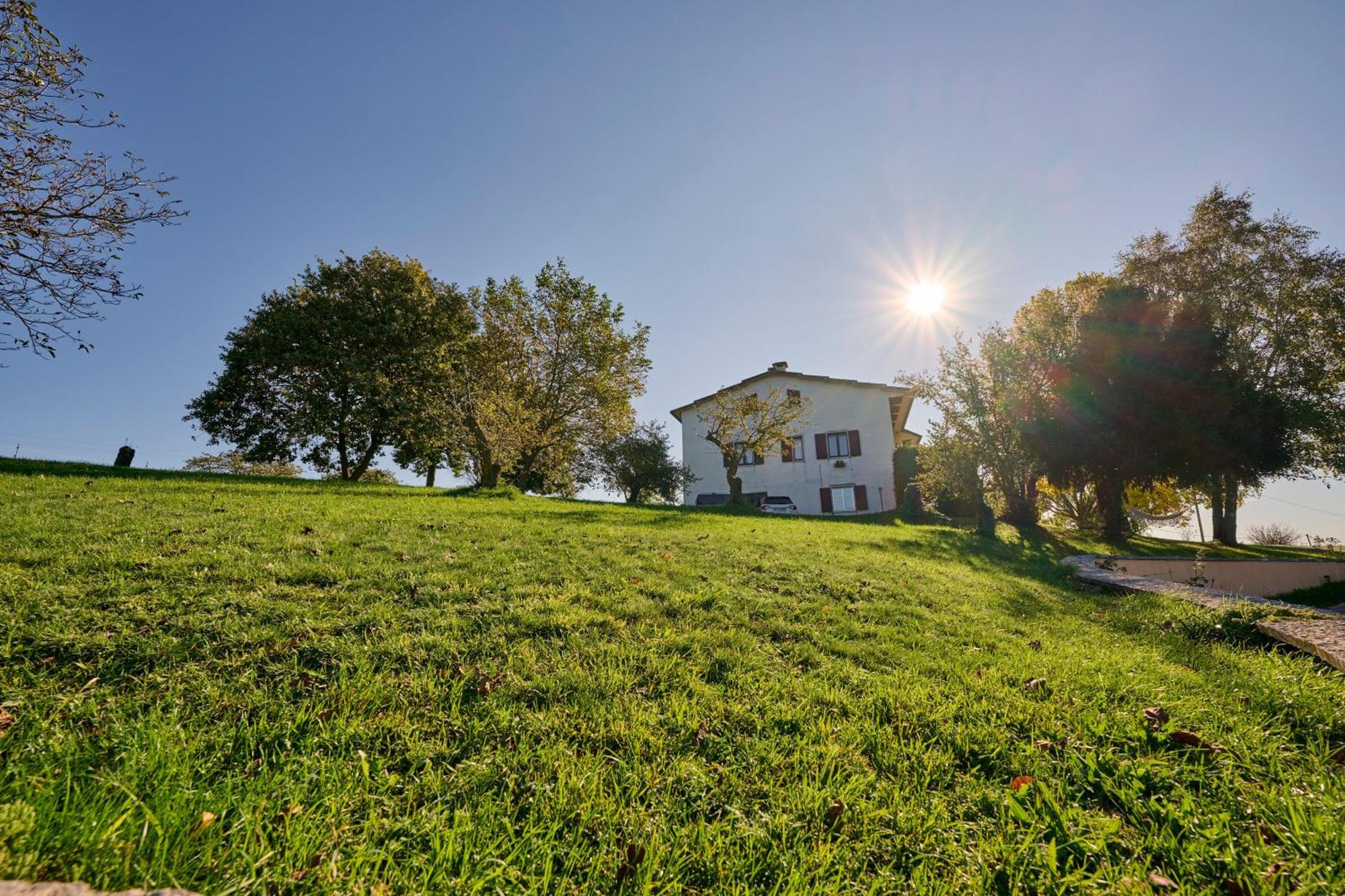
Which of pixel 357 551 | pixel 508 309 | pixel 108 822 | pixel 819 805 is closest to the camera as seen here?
pixel 108 822

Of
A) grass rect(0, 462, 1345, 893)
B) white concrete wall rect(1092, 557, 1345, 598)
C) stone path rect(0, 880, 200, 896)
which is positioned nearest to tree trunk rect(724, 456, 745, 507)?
white concrete wall rect(1092, 557, 1345, 598)

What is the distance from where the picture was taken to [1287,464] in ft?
74.5

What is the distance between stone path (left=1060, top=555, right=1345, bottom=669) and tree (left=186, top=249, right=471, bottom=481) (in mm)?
23917

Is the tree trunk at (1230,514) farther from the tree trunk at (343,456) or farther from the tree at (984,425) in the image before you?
the tree trunk at (343,456)

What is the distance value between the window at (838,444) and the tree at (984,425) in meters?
11.8

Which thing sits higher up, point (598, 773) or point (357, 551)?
point (357, 551)

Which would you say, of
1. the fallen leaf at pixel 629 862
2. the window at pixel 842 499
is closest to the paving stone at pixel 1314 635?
the fallen leaf at pixel 629 862

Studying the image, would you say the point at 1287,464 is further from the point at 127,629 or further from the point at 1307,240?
the point at 127,629

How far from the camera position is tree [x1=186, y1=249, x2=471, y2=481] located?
2445cm

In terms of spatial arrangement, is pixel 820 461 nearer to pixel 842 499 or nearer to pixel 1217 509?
pixel 842 499

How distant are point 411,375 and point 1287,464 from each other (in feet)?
134

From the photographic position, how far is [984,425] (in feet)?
75.0

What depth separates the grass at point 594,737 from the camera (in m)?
1.98

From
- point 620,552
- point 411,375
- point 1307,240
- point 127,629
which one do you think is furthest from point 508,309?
point 1307,240
